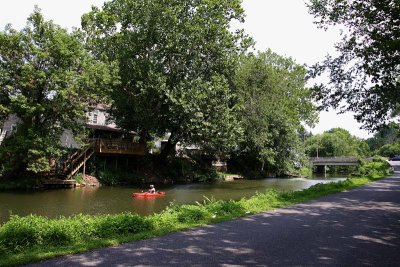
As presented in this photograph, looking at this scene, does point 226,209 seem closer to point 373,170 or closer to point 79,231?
point 79,231

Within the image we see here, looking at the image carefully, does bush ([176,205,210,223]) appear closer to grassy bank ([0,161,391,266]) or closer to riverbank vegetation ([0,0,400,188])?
grassy bank ([0,161,391,266])

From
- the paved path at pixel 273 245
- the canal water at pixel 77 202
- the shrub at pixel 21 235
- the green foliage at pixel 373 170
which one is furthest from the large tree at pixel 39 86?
the green foliage at pixel 373 170

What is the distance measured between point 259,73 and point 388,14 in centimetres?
3397

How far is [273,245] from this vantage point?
30.0 ft

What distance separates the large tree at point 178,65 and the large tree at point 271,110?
20.2ft

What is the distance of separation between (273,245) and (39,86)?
27.0 metres

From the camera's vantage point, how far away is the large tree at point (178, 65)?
35.6 metres

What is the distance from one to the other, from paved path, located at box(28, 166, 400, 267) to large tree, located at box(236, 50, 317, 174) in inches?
1181

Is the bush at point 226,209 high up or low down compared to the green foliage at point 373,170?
down

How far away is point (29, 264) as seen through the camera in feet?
24.9

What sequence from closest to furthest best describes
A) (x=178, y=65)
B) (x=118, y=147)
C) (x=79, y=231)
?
(x=79, y=231)
(x=178, y=65)
(x=118, y=147)

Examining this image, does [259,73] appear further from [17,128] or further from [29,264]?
[29,264]

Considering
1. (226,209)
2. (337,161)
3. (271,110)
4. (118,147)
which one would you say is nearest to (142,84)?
(118,147)

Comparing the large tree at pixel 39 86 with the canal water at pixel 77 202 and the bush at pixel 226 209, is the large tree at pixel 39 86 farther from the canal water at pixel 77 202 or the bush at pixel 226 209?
the bush at pixel 226 209
